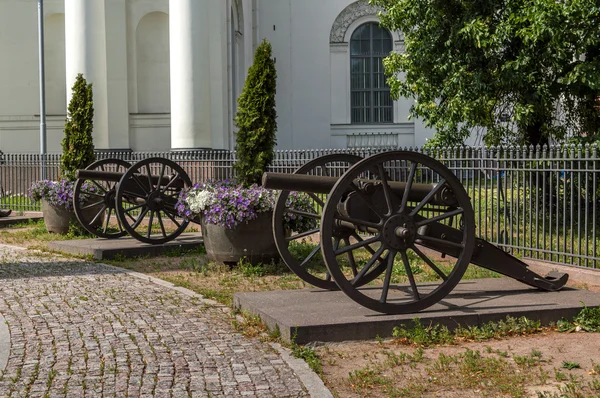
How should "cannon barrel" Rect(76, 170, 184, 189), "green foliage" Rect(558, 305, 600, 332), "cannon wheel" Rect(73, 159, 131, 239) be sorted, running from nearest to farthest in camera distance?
1. "green foliage" Rect(558, 305, 600, 332)
2. "cannon barrel" Rect(76, 170, 184, 189)
3. "cannon wheel" Rect(73, 159, 131, 239)

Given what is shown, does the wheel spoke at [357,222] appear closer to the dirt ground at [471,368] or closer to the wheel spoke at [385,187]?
the wheel spoke at [385,187]

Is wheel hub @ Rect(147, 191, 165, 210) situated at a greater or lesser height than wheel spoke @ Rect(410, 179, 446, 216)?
lesser

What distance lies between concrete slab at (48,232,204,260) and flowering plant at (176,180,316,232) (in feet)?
6.62

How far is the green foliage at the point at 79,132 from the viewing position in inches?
A: 669

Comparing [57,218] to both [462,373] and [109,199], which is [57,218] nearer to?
[109,199]

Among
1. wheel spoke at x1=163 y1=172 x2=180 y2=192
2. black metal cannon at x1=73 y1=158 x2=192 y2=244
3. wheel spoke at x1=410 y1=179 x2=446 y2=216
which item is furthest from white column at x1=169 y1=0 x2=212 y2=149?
wheel spoke at x1=410 y1=179 x2=446 y2=216

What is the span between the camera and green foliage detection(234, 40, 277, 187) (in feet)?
40.5

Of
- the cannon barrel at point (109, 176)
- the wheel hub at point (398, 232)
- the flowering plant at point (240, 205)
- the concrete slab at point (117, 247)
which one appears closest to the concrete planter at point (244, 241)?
the flowering plant at point (240, 205)

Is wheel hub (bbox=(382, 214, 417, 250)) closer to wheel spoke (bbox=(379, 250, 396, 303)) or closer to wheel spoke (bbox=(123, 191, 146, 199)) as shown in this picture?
wheel spoke (bbox=(379, 250, 396, 303))

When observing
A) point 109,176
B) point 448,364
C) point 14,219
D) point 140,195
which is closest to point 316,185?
point 448,364

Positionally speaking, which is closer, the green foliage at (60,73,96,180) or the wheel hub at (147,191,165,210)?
the wheel hub at (147,191,165,210)

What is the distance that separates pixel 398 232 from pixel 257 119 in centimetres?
561

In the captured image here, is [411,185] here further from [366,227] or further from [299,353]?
[299,353]

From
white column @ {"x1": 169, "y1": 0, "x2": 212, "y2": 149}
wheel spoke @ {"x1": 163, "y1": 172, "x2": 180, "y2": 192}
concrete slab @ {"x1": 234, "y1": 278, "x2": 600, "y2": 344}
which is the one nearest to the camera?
concrete slab @ {"x1": 234, "y1": 278, "x2": 600, "y2": 344}
